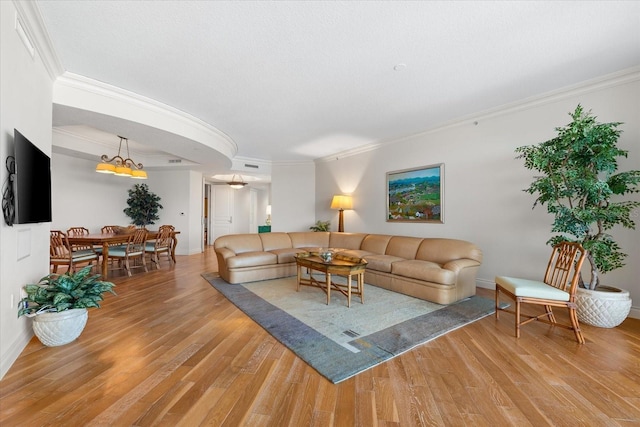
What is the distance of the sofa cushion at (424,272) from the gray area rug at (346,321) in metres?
0.31

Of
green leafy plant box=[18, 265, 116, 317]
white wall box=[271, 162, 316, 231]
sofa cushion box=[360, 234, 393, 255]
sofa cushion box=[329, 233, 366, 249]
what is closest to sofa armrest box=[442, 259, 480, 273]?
sofa cushion box=[360, 234, 393, 255]

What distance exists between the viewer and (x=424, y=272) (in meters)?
3.51

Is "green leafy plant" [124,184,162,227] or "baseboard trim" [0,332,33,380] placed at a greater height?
"green leafy plant" [124,184,162,227]

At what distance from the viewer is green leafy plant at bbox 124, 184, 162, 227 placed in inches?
274

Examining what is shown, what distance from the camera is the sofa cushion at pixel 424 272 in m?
3.35

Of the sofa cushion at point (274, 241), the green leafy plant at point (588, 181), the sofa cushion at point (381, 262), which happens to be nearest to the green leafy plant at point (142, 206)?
the sofa cushion at point (274, 241)

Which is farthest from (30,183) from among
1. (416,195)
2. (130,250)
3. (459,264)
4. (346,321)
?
(416,195)

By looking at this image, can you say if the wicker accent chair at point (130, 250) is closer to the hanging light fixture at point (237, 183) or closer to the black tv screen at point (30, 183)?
the black tv screen at point (30, 183)

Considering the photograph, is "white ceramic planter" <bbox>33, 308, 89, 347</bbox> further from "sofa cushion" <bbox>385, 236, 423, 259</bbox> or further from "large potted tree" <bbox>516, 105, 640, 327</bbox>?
"large potted tree" <bbox>516, 105, 640, 327</bbox>

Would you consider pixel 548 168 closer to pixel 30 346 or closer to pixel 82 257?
pixel 30 346

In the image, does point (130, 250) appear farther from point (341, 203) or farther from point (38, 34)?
point (341, 203)

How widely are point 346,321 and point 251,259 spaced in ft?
7.33

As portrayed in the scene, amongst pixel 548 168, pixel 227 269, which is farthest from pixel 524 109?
pixel 227 269

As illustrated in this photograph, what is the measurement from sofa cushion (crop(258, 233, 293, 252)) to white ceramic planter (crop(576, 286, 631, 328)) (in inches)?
174
